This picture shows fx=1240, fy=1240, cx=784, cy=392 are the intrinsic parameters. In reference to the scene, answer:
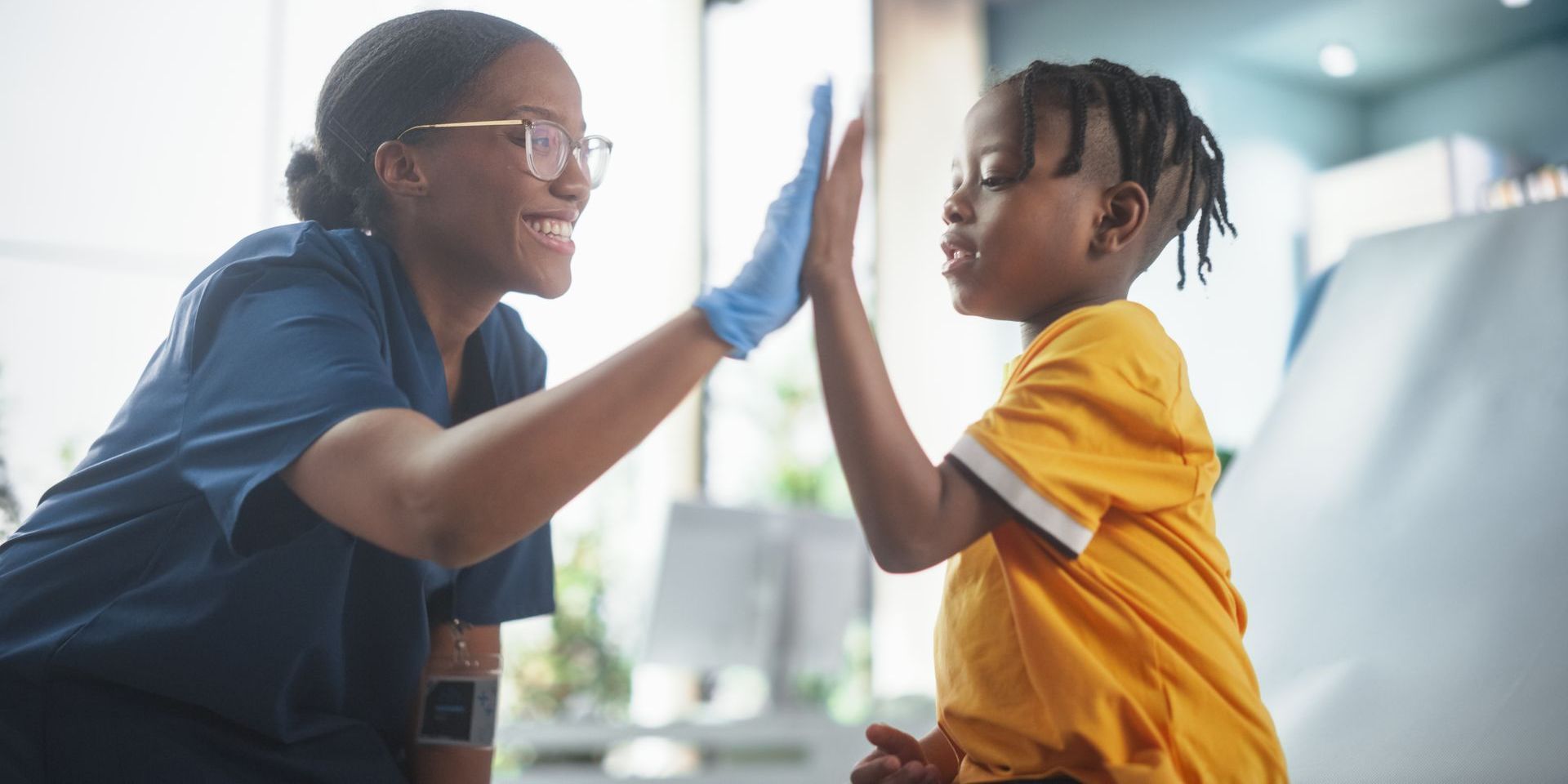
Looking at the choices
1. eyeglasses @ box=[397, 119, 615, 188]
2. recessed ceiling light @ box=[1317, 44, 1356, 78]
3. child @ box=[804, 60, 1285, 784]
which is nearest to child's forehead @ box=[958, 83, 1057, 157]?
child @ box=[804, 60, 1285, 784]

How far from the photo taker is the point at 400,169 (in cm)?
107

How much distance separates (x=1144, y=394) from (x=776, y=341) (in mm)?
4431

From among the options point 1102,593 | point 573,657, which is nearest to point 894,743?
point 1102,593

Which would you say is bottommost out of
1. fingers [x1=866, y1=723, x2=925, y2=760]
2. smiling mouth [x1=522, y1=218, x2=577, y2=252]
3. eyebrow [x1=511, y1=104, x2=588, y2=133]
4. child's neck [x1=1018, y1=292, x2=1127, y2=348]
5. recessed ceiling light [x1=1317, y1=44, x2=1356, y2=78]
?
fingers [x1=866, y1=723, x2=925, y2=760]

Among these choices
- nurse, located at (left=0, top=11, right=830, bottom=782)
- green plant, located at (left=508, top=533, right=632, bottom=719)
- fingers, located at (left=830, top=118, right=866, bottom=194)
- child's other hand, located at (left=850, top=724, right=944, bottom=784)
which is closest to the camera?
nurse, located at (left=0, top=11, right=830, bottom=782)

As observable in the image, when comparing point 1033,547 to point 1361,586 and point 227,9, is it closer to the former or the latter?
point 1361,586

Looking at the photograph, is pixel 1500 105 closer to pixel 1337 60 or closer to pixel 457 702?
pixel 1337 60

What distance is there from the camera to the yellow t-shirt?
0.85 m

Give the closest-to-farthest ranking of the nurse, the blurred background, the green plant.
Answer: the nurse → the blurred background → the green plant

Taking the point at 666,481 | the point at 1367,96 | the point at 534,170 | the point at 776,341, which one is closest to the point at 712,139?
the point at 776,341

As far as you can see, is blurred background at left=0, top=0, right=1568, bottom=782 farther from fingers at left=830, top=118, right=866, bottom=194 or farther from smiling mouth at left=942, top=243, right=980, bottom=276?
fingers at left=830, top=118, right=866, bottom=194

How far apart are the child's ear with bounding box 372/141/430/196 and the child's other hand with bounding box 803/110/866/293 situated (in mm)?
382

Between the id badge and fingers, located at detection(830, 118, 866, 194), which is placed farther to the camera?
the id badge

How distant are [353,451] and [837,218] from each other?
14.4 inches
